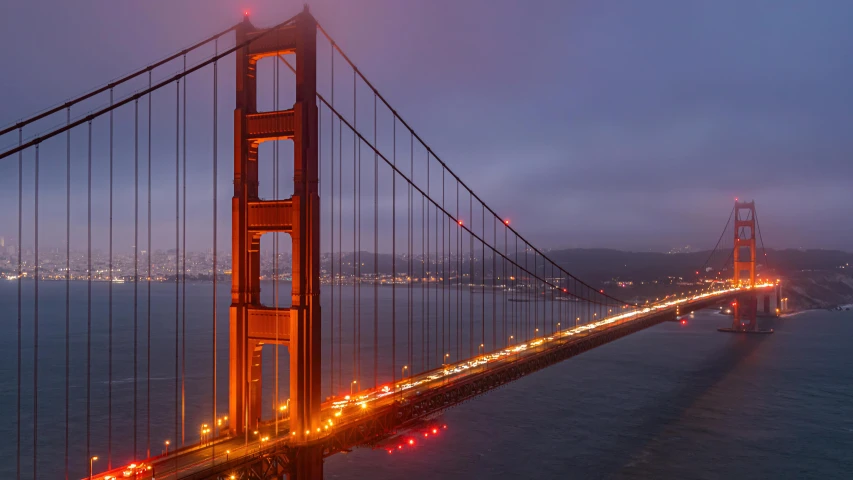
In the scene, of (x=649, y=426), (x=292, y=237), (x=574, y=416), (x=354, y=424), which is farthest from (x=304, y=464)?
(x=649, y=426)

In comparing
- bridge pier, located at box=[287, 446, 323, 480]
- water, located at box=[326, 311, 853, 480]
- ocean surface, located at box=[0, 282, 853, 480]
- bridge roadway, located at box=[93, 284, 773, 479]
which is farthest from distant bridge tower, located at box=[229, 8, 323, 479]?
water, located at box=[326, 311, 853, 480]

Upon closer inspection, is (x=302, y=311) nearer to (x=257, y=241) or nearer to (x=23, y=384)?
(x=257, y=241)

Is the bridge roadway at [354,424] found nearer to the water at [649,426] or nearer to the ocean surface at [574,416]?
the ocean surface at [574,416]

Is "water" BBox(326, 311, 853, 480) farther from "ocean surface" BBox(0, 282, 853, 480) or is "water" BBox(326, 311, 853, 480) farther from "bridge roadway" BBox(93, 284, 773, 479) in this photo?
"bridge roadway" BBox(93, 284, 773, 479)

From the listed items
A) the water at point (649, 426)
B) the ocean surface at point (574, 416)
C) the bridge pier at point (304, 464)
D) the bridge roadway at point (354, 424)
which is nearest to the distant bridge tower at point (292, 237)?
the bridge pier at point (304, 464)

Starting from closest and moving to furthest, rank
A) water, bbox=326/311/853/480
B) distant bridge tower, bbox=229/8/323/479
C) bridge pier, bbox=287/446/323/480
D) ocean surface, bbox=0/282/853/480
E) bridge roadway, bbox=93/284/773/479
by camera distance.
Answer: bridge roadway, bbox=93/284/773/479, bridge pier, bbox=287/446/323/480, distant bridge tower, bbox=229/8/323/479, water, bbox=326/311/853/480, ocean surface, bbox=0/282/853/480

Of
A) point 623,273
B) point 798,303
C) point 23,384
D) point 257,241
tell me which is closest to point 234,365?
point 257,241

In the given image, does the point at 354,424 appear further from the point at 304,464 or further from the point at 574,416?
the point at 574,416

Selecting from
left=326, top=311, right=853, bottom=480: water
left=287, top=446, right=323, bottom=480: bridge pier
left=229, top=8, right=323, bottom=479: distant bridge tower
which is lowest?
left=326, top=311, right=853, bottom=480: water
